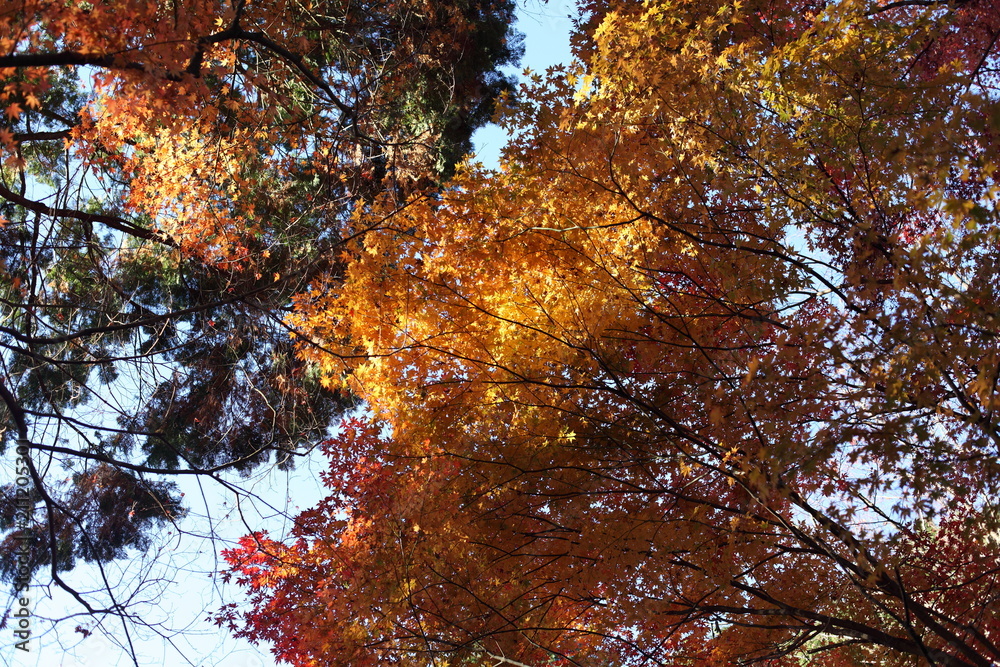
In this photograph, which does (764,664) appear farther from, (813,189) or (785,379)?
(813,189)

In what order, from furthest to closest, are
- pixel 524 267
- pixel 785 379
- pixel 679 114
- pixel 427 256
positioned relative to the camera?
pixel 427 256 → pixel 524 267 → pixel 679 114 → pixel 785 379

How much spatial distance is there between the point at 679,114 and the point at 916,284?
2593 millimetres

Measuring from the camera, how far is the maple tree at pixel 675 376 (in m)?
4.59

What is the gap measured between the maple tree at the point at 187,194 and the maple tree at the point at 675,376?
1.46m

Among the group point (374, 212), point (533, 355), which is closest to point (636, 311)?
point (533, 355)

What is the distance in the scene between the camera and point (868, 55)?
5.69 m

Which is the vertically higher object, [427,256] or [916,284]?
[427,256]

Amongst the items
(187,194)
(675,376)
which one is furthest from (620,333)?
(187,194)

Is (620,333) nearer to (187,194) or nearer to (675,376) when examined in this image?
(675,376)

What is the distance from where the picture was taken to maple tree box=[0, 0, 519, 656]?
482 centimetres

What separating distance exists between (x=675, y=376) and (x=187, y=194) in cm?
726

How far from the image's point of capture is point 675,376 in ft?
23.7

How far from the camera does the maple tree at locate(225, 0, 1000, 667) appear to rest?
15.1ft

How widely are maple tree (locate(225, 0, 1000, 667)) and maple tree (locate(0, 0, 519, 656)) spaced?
1465 mm
